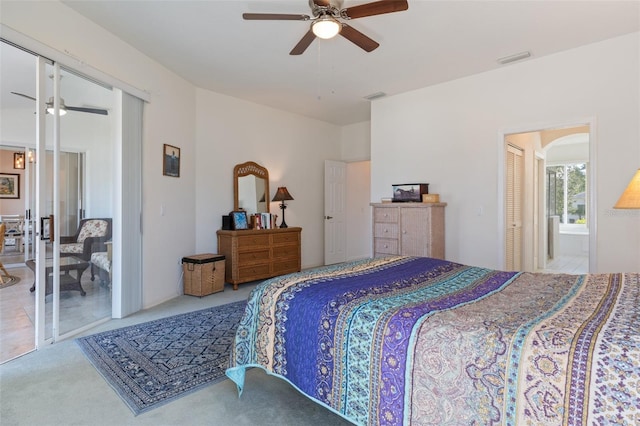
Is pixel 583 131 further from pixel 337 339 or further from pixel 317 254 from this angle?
pixel 337 339

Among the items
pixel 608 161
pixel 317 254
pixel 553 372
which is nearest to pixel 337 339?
pixel 553 372

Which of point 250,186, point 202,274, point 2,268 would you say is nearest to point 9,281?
point 2,268

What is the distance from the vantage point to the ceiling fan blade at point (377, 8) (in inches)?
84.3

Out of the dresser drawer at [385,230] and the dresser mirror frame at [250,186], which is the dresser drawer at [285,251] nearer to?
the dresser mirror frame at [250,186]

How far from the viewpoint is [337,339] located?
1429mm

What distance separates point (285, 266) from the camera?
5086 millimetres

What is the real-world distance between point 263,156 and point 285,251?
1.60 m

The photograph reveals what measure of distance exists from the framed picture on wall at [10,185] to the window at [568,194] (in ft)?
38.8

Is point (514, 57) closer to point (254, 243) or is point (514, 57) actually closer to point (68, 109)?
point (254, 243)

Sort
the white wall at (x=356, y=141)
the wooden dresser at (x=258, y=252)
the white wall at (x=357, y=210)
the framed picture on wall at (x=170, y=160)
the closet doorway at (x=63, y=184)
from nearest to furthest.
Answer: the closet doorway at (x=63, y=184)
the framed picture on wall at (x=170, y=160)
the wooden dresser at (x=258, y=252)
the white wall at (x=356, y=141)
the white wall at (x=357, y=210)

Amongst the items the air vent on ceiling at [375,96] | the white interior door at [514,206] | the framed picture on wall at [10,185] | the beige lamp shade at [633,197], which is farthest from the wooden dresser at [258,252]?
the framed picture on wall at [10,185]

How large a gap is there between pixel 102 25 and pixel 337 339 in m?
3.42

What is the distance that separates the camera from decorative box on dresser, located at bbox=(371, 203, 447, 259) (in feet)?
13.2

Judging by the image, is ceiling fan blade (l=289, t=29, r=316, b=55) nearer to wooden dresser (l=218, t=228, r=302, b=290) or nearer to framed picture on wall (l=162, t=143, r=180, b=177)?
framed picture on wall (l=162, t=143, r=180, b=177)
